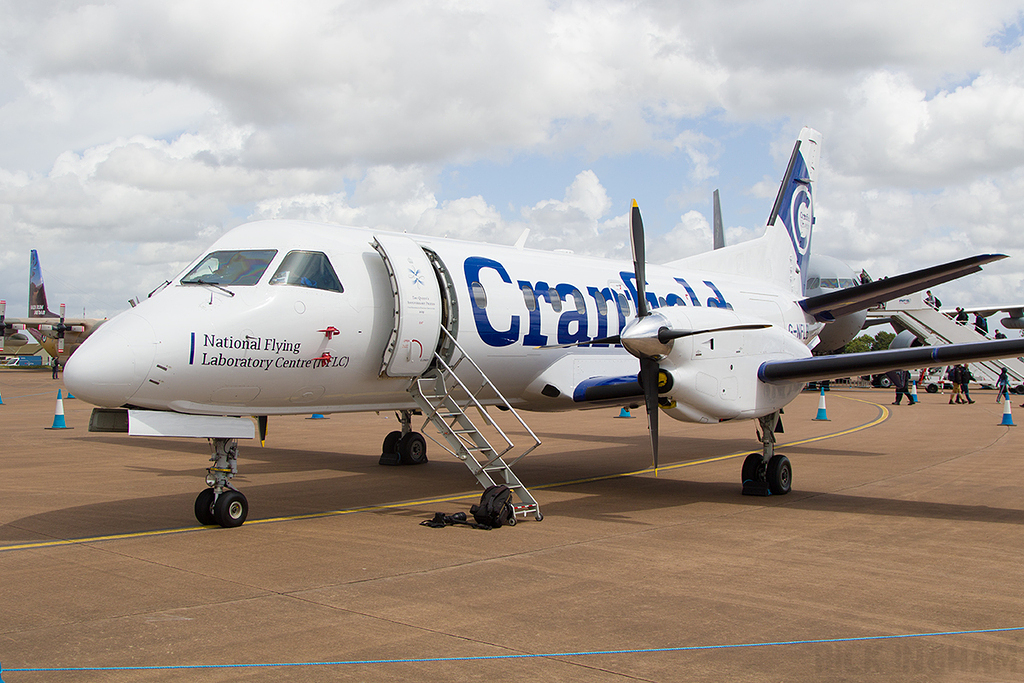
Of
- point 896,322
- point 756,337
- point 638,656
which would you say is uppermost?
point 896,322

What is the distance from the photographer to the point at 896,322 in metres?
46.0

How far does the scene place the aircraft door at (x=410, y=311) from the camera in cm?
991

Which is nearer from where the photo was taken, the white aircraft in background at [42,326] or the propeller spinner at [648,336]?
the propeller spinner at [648,336]

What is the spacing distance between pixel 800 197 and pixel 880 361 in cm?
895

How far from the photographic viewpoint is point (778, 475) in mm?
11539

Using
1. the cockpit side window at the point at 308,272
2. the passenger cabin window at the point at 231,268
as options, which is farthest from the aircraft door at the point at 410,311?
the passenger cabin window at the point at 231,268

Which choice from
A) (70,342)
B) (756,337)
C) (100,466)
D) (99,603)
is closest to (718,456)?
(756,337)

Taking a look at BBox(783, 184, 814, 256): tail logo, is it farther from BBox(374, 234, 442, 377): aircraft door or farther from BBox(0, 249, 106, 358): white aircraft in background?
BBox(0, 249, 106, 358): white aircraft in background

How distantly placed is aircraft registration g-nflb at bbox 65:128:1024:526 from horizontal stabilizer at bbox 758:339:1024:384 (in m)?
0.02

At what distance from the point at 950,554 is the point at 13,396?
39.2 m

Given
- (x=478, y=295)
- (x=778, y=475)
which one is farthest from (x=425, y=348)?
(x=778, y=475)

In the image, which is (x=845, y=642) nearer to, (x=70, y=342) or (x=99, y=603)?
(x=99, y=603)

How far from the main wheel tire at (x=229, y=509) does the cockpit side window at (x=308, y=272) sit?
7.68ft

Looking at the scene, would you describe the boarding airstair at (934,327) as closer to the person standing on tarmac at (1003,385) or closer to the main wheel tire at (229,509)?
the person standing on tarmac at (1003,385)
